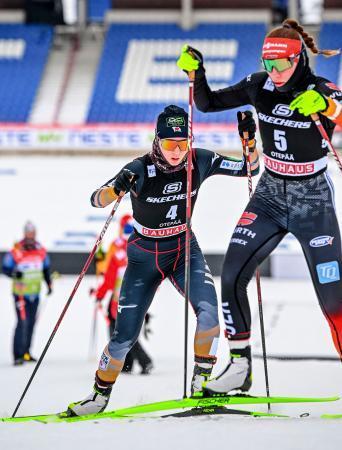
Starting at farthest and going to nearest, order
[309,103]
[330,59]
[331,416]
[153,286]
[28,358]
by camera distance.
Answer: [330,59] < [28,358] < [153,286] < [331,416] < [309,103]

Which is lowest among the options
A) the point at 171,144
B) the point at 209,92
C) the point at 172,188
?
the point at 172,188

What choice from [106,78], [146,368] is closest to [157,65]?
[106,78]

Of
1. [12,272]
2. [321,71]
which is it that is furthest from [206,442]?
[321,71]

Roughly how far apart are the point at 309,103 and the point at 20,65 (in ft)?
67.8

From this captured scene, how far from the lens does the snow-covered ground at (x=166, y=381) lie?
14.8ft

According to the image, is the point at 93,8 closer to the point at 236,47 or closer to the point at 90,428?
the point at 236,47

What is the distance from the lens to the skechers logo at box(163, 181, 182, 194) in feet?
18.2

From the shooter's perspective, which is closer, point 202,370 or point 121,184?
point 121,184

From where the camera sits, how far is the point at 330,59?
2288cm

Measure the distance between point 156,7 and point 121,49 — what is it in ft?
5.68

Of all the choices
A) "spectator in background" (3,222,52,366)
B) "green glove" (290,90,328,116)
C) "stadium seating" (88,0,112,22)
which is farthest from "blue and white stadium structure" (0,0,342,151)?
"green glove" (290,90,328,116)

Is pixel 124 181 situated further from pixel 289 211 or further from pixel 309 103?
pixel 309 103

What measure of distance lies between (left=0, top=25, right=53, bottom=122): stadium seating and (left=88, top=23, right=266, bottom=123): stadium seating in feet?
5.62

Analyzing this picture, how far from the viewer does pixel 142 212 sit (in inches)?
221
